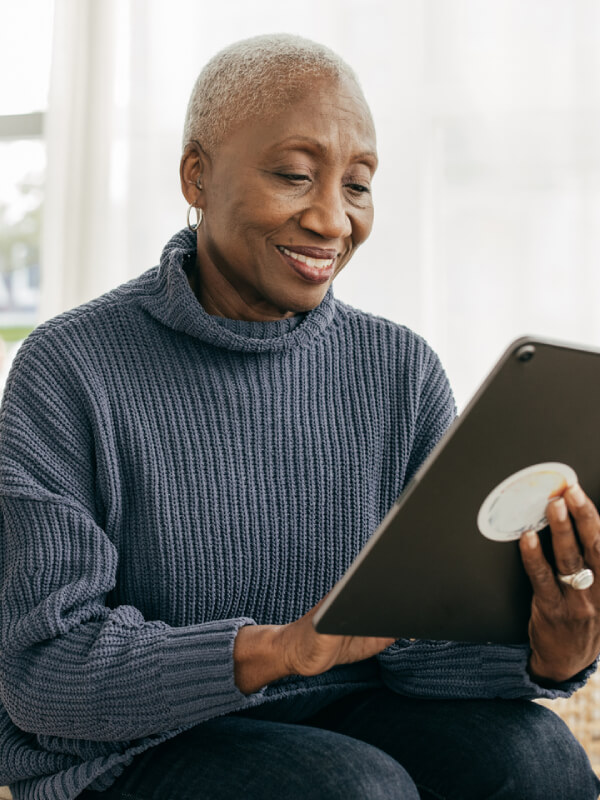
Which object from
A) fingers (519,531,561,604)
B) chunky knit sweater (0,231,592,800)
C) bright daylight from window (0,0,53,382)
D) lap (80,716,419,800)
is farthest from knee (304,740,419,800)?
bright daylight from window (0,0,53,382)

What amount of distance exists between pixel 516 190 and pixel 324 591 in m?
1.04

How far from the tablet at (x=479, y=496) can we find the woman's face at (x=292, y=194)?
0.37 meters

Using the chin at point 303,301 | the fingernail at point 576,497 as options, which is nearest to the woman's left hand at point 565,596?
the fingernail at point 576,497

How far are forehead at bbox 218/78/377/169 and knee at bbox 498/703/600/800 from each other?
2.10ft

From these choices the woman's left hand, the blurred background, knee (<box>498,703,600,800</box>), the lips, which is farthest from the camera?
the blurred background

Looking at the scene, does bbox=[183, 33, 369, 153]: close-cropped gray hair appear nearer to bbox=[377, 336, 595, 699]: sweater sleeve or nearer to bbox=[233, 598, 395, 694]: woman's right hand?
bbox=[377, 336, 595, 699]: sweater sleeve

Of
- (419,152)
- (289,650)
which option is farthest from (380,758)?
(419,152)

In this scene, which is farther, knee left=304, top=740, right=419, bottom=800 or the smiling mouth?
the smiling mouth

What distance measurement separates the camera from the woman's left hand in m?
0.84

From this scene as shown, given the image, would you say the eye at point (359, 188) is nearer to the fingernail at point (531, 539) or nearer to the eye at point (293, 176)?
the eye at point (293, 176)

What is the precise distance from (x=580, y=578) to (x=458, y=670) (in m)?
0.23

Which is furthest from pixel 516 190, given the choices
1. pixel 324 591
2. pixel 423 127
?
pixel 324 591

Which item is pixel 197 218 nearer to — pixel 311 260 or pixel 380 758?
pixel 311 260

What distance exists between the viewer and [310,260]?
1.08 m
